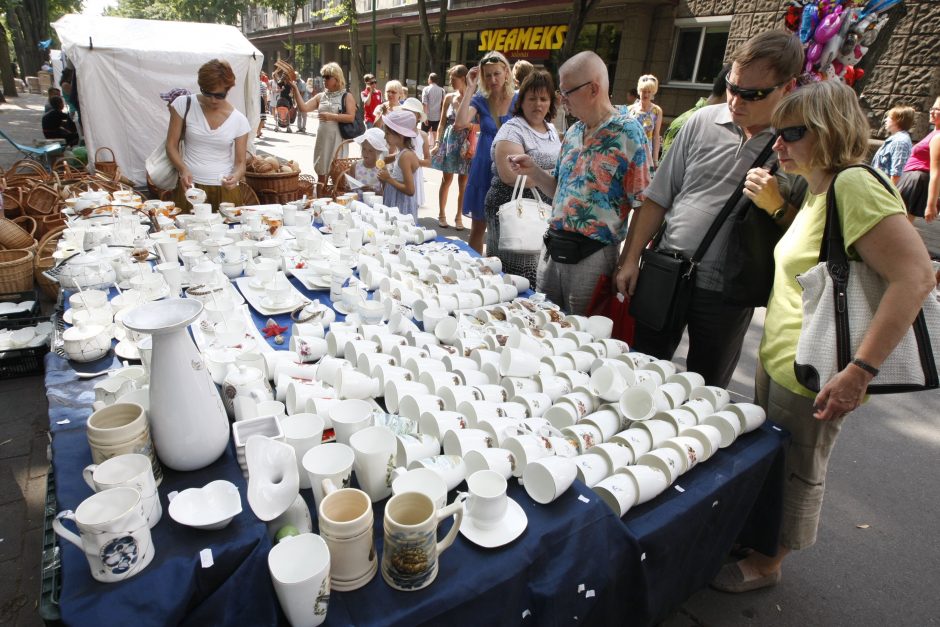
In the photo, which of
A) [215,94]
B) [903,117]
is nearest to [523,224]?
[215,94]

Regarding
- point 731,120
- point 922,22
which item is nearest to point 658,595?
point 731,120

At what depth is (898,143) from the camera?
5.45m

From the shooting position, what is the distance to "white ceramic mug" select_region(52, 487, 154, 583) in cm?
82

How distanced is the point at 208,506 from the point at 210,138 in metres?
3.28

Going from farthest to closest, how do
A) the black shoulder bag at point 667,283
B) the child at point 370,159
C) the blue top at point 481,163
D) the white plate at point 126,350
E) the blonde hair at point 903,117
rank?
the blonde hair at point 903,117, the child at point 370,159, the blue top at point 481,163, the black shoulder bag at point 667,283, the white plate at point 126,350

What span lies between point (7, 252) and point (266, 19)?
46.0 m

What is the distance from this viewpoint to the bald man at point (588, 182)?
82.5 inches

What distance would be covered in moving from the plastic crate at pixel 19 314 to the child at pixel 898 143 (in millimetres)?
7641

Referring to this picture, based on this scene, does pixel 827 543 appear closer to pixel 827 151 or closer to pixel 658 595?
pixel 658 595

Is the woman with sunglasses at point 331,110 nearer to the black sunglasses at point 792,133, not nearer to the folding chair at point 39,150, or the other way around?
the folding chair at point 39,150

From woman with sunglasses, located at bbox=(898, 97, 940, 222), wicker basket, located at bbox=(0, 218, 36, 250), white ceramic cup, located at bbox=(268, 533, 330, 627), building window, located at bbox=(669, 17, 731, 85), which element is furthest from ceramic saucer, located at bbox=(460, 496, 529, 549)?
building window, located at bbox=(669, 17, 731, 85)

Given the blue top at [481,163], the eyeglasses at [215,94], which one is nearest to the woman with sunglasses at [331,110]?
the eyeglasses at [215,94]

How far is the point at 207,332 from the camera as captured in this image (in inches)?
68.6

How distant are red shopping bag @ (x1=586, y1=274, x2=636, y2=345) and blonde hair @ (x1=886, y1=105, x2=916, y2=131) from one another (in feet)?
17.6
